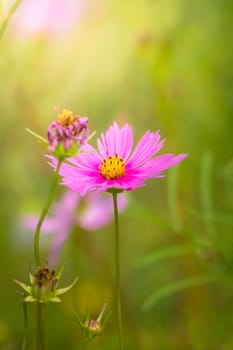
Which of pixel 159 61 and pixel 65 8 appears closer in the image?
pixel 159 61

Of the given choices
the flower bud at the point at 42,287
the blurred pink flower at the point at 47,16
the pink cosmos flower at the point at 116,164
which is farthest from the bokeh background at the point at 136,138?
the flower bud at the point at 42,287

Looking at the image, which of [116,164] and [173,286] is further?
[173,286]

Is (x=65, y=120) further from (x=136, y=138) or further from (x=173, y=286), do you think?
(x=136, y=138)

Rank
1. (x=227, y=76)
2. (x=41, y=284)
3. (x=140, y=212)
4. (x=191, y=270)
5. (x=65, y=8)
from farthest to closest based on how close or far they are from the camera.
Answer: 1. (x=227, y=76)
2. (x=65, y=8)
3. (x=191, y=270)
4. (x=140, y=212)
5. (x=41, y=284)

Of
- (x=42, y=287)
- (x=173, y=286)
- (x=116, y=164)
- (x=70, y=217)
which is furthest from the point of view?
(x=70, y=217)

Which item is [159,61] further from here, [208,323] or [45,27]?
[208,323]

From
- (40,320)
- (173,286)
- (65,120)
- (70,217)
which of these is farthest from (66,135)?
(70,217)

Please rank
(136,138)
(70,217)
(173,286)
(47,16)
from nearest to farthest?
(173,286), (70,217), (47,16), (136,138)

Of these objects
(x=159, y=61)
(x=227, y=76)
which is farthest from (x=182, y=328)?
(x=227, y=76)
